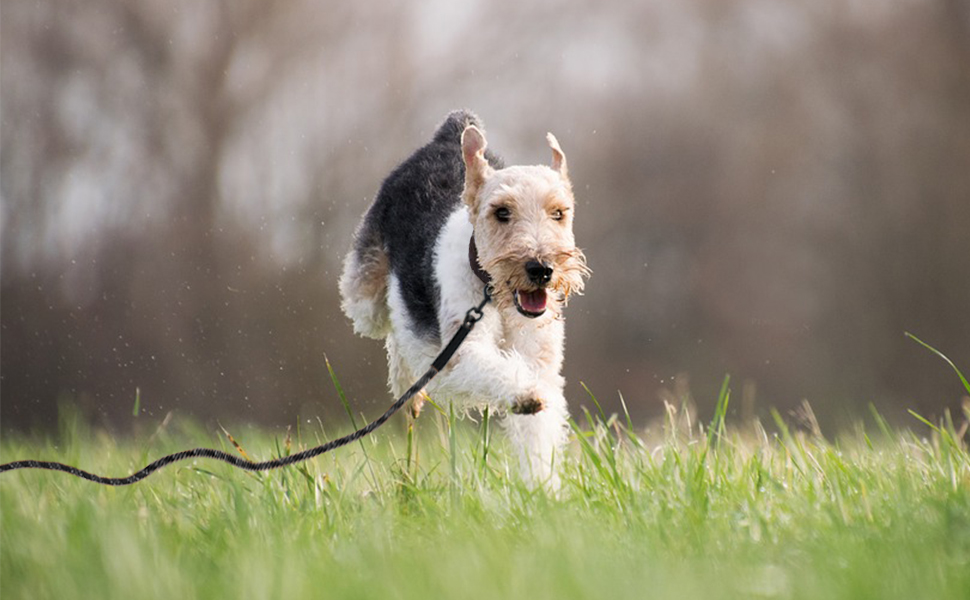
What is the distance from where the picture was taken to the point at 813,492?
2582 millimetres

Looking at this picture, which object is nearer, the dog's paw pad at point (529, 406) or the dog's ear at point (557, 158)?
the dog's paw pad at point (529, 406)

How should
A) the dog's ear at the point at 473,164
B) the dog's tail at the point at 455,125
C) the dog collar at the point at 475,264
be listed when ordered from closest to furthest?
the dog collar at the point at 475,264 → the dog's ear at the point at 473,164 → the dog's tail at the point at 455,125

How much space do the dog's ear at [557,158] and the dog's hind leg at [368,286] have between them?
4.17 feet

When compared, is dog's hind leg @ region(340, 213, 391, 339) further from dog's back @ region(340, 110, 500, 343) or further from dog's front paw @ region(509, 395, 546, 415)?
dog's front paw @ region(509, 395, 546, 415)

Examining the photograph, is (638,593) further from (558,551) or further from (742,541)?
(742,541)

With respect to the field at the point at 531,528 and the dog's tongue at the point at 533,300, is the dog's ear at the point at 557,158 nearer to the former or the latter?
the dog's tongue at the point at 533,300

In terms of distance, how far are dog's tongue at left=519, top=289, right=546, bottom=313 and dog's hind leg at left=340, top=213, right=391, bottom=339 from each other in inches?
60.5

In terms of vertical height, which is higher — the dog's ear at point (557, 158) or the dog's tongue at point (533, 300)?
the dog's ear at point (557, 158)

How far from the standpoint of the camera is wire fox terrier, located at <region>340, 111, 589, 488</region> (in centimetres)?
338

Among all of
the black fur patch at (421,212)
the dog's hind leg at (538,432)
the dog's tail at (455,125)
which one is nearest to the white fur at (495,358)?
the dog's hind leg at (538,432)

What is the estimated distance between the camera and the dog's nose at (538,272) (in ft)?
10.9

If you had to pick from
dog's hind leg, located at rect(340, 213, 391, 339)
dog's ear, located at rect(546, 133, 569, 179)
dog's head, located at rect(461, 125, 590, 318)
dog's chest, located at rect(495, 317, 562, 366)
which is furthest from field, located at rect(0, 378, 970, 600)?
dog's hind leg, located at rect(340, 213, 391, 339)

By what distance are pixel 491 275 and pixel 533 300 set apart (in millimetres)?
196

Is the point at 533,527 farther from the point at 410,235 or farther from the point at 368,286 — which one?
the point at 368,286
